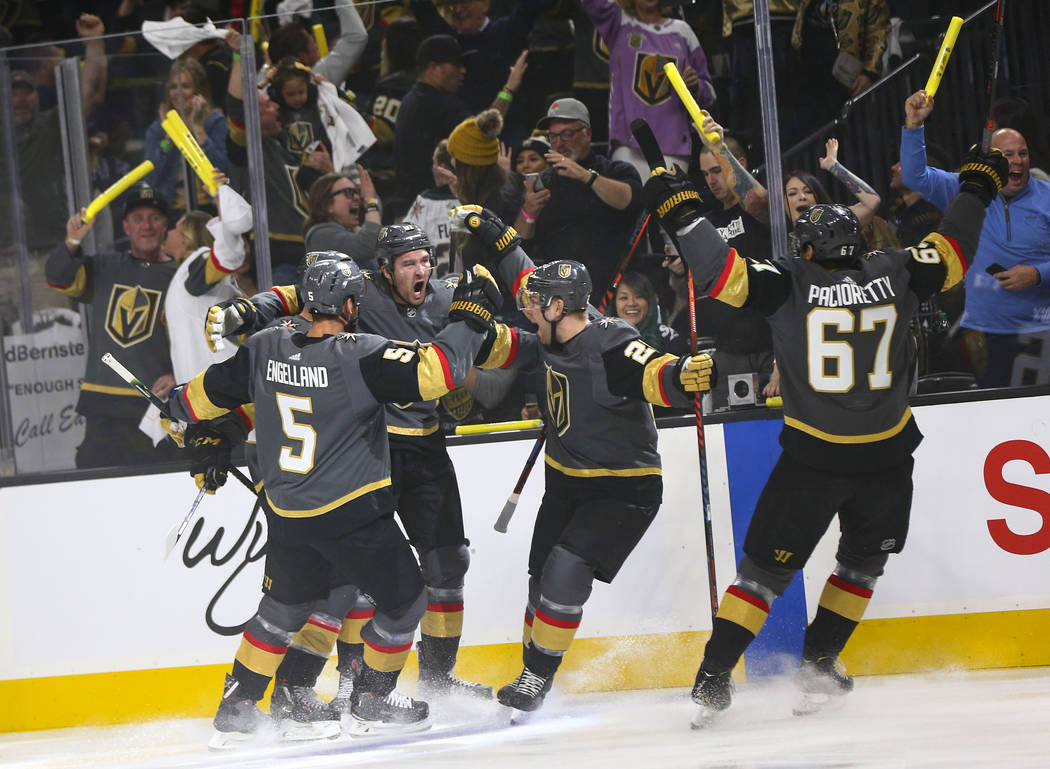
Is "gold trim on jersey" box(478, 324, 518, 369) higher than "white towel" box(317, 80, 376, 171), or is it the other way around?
"white towel" box(317, 80, 376, 171)

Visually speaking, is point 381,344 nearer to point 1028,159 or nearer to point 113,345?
point 113,345

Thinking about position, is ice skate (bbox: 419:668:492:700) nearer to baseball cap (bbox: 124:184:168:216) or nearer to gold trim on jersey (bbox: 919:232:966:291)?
gold trim on jersey (bbox: 919:232:966:291)

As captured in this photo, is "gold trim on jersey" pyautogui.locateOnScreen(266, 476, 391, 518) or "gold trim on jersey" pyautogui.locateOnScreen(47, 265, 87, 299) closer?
"gold trim on jersey" pyautogui.locateOnScreen(266, 476, 391, 518)

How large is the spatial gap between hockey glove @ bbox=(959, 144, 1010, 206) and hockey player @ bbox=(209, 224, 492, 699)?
181 centimetres

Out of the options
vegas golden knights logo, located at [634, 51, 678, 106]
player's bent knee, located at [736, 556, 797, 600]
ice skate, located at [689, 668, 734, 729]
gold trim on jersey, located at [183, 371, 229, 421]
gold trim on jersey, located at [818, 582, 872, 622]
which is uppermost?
vegas golden knights logo, located at [634, 51, 678, 106]

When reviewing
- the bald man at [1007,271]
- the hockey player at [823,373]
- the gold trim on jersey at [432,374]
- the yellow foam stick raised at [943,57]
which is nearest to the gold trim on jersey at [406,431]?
the gold trim on jersey at [432,374]

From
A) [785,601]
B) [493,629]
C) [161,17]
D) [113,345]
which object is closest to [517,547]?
[493,629]

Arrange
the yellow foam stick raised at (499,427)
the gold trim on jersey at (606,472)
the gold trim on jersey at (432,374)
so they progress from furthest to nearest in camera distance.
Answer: the yellow foam stick raised at (499,427) < the gold trim on jersey at (606,472) < the gold trim on jersey at (432,374)

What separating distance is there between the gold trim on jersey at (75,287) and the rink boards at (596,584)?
838 mm

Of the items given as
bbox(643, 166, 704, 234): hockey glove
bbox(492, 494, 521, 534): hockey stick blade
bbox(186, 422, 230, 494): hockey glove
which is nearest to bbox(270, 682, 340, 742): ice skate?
bbox(186, 422, 230, 494): hockey glove

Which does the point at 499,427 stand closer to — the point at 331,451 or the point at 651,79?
the point at 331,451

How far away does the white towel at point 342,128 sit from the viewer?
4.99 m

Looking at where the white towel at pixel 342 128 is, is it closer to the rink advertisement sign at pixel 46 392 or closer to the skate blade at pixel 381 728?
the rink advertisement sign at pixel 46 392

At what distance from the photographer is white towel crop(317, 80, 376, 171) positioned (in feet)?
16.4
